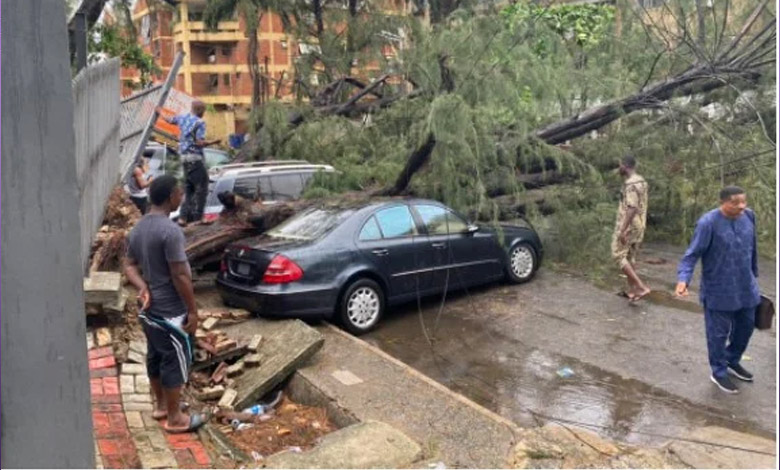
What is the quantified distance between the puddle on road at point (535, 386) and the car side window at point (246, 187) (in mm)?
3363

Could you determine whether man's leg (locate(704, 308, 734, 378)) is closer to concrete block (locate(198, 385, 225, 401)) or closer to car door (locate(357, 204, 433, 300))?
car door (locate(357, 204, 433, 300))

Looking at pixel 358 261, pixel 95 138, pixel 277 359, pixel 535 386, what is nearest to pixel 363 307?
pixel 358 261

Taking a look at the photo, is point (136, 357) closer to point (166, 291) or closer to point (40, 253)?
point (166, 291)

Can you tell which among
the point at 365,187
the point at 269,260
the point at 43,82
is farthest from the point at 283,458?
the point at 365,187

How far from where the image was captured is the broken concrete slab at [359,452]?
15.2 feet

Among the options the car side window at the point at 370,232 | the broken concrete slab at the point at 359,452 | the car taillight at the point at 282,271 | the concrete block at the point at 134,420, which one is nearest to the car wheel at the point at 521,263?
the car side window at the point at 370,232

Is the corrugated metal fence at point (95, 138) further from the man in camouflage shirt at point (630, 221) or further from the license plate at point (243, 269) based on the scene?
the man in camouflage shirt at point (630, 221)

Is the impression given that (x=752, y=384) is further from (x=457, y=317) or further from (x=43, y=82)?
(x=43, y=82)

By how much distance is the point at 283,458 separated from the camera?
468 cm

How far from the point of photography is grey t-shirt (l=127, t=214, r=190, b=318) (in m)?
4.71

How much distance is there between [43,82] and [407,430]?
144 inches

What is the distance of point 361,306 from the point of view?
8.35 meters

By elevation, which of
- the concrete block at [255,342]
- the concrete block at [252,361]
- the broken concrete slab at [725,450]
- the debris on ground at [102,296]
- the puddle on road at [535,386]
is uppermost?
the debris on ground at [102,296]

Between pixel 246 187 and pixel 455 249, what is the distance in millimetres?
3474
